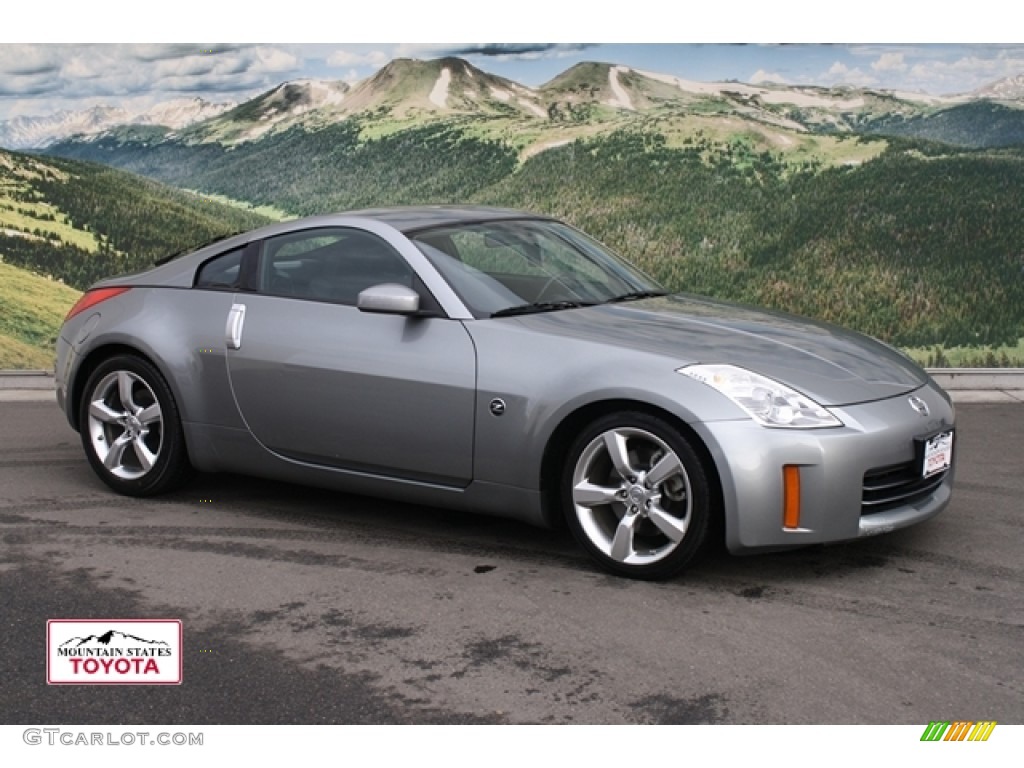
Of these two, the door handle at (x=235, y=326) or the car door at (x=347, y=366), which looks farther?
the door handle at (x=235, y=326)

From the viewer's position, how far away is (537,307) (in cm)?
607

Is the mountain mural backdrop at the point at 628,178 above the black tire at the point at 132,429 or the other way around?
above

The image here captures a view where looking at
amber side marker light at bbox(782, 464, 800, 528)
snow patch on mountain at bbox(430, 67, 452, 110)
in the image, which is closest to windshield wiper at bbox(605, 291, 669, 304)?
amber side marker light at bbox(782, 464, 800, 528)

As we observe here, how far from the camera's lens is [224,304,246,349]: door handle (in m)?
6.42


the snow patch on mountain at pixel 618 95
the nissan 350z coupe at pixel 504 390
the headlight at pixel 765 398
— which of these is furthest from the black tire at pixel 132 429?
the snow patch on mountain at pixel 618 95

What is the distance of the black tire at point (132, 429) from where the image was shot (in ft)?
22.0

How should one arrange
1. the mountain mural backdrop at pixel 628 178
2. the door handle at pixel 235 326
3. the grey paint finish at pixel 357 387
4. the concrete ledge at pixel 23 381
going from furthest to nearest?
the mountain mural backdrop at pixel 628 178 → the concrete ledge at pixel 23 381 → the door handle at pixel 235 326 → the grey paint finish at pixel 357 387

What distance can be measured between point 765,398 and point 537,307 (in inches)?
46.7

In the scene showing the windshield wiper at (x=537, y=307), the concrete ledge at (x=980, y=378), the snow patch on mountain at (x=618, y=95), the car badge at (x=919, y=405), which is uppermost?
the snow patch on mountain at (x=618, y=95)

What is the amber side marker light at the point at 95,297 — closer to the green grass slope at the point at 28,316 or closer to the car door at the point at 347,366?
the car door at the point at 347,366

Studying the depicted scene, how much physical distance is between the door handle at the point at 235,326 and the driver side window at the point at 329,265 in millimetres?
146

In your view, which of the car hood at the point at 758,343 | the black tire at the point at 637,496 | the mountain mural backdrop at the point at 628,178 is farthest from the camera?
the mountain mural backdrop at the point at 628,178

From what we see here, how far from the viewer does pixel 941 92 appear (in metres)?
11.4
